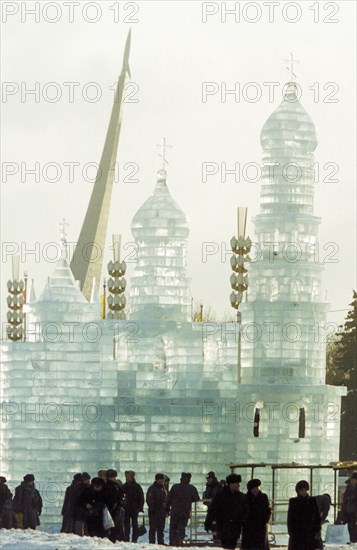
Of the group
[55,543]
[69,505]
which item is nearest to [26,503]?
[69,505]

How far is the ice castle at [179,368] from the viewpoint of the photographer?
43.8 meters

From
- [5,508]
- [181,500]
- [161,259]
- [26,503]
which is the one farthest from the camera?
[161,259]

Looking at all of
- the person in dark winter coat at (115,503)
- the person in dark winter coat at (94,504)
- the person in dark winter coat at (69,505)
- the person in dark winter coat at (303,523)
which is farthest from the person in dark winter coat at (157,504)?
the person in dark winter coat at (303,523)

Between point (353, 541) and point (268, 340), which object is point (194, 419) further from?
point (353, 541)

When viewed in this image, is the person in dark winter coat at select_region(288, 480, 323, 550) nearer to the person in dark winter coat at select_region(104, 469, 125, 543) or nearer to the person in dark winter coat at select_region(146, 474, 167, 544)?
the person in dark winter coat at select_region(104, 469, 125, 543)

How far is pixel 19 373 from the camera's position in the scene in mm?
45656

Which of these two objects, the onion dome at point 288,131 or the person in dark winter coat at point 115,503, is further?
the onion dome at point 288,131

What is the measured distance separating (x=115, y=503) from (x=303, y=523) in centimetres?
351

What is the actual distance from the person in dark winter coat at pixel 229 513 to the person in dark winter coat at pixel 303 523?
0.64 metres

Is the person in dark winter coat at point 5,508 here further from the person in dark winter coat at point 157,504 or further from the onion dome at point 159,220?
the onion dome at point 159,220

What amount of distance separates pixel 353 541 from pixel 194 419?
15.1 m

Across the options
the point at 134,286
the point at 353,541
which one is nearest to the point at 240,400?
the point at 134,286

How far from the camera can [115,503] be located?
24.8 meters

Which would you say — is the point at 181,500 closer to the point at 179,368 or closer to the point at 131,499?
the point at 131,499
